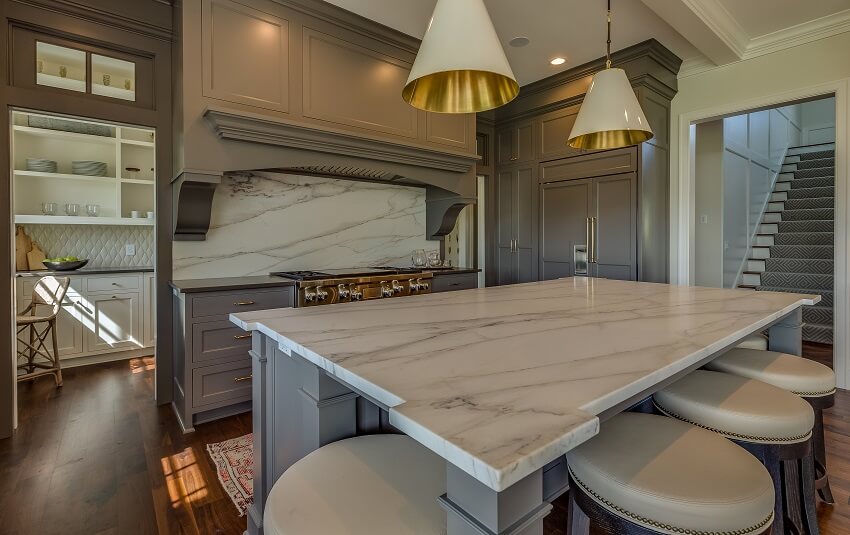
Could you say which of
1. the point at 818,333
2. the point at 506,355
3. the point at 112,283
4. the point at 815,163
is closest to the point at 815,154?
the point at 815,163

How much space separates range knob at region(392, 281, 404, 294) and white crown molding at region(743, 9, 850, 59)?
3.49 m

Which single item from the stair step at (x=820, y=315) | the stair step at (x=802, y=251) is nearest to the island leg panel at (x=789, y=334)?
the stair step at (x=820, y=315)

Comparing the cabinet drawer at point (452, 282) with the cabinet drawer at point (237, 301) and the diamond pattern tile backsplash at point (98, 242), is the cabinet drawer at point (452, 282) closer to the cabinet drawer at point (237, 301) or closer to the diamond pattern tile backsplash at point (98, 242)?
the cabinet drawer at point (237, 301)

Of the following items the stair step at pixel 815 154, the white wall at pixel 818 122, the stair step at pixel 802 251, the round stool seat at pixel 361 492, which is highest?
the white wall at pixel 818 122

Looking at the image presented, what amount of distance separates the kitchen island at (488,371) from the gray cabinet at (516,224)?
2.84 m

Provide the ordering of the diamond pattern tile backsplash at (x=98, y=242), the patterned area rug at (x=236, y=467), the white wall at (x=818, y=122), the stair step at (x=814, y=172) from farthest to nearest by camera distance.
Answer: the white wall at (x=818, y=122) < the stair step at (x=814, y=172) < the diamond pattern tile backsplash at (x=98, y=242) < the patterned area rug at (x=236, y=467)

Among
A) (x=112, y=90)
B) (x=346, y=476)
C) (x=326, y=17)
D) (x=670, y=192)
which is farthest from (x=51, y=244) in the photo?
(x=670, y=192)

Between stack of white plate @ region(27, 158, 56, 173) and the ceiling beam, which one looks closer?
the ceiling beam

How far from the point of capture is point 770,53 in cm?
340

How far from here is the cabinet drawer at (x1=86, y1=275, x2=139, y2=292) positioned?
3.81 meters

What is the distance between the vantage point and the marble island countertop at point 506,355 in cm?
54

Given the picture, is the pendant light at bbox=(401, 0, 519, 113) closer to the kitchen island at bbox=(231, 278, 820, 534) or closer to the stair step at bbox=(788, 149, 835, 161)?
the kitchen island at bbox=(231, 278, 820, 534)

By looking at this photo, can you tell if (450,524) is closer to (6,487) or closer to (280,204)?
(6,487)

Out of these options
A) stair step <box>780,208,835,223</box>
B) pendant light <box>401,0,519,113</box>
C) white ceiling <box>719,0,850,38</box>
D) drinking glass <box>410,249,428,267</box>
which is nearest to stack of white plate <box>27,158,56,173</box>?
drinking glass <box>410,249,428,267</box>
